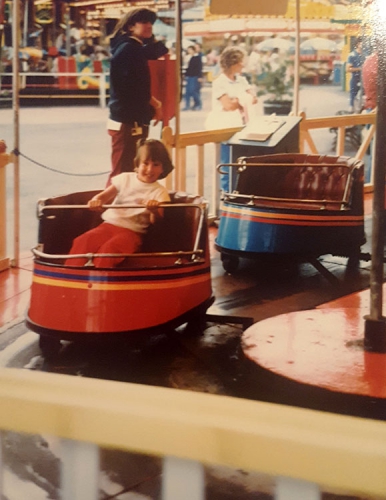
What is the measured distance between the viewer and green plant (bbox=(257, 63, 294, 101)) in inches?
39.1

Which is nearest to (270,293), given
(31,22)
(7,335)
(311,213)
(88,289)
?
(311,213)

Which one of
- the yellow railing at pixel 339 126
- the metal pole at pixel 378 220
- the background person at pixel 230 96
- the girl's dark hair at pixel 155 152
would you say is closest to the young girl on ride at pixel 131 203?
the girl's dark hair at pixel 155 152

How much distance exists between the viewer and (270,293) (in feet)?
3.87

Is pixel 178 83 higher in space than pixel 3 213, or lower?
higher

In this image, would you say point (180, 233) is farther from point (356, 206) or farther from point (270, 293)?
point (356, 206)

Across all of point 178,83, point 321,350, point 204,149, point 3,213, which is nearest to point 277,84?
point 178,83

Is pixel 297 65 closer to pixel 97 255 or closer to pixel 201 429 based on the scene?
pixel 97 255

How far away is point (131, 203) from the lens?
3.61 feet

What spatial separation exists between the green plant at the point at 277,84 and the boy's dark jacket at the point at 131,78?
5.7 inches

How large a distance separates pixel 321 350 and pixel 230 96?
0.37 m

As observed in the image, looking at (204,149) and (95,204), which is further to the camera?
(204,149)

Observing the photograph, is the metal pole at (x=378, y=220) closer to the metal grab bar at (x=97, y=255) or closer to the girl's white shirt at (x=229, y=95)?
the girl's white shirt at (x=229, y=95)

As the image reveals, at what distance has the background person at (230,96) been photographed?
38.7 inches

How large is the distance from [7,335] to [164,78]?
44 cm
